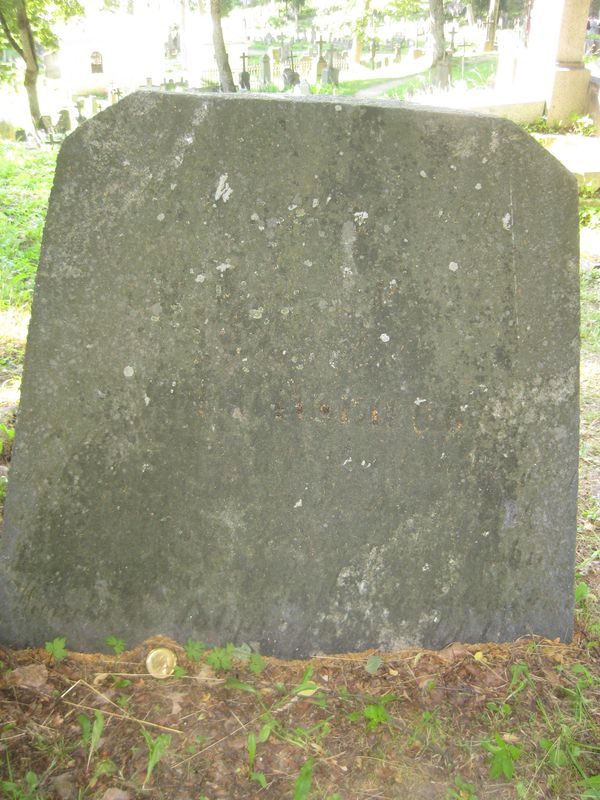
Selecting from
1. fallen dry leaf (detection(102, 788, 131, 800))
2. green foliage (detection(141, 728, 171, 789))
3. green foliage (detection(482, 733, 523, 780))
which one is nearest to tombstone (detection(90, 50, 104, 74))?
green foliage (detection(141, 728, 171, 789))

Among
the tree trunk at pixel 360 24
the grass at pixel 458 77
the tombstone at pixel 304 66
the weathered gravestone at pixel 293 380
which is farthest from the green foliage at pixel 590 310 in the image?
the tree trunk at pixel 360 24

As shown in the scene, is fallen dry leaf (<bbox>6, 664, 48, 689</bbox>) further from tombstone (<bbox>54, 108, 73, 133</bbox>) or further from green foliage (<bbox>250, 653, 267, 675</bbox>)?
tombstone (<bbox>54, 108, 73, 133</bbox>)

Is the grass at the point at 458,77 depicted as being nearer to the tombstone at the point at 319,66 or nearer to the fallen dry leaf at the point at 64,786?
the tombstone at the point at 319,66

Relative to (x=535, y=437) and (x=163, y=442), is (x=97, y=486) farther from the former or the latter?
(x=535, y=437)

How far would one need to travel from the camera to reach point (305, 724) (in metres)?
2.01

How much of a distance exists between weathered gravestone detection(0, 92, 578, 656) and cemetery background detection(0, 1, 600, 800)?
11 cm

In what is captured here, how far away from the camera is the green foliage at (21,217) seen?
5242 millimetres

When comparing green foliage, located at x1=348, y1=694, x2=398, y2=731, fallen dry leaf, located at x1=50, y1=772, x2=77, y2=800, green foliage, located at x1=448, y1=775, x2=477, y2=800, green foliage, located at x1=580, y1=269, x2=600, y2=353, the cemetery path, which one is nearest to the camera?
fallen dry leaf, located at x1=50, y1=772, x2=77, y2=800

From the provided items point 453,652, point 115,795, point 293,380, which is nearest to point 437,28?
point 293,380

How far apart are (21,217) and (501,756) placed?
7076mm

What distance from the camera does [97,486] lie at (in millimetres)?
2111

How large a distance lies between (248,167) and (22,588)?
4.90ft

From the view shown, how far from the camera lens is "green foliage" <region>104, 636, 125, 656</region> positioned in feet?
7.09

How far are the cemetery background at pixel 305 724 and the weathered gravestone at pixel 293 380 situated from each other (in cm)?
11
